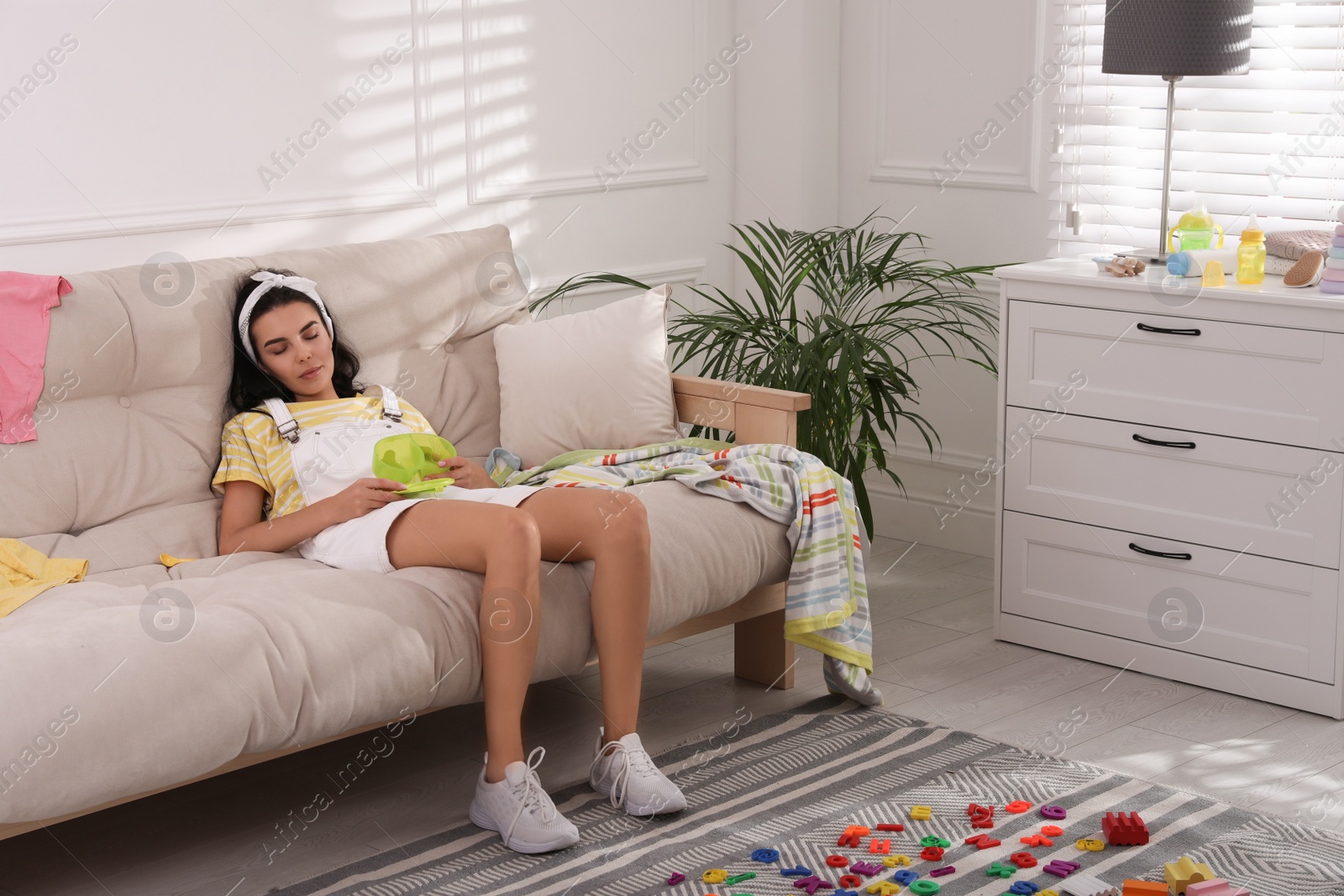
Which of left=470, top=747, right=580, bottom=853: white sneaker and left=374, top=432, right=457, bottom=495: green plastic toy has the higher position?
left=374, top=432, right=457, bottom=495: green plastic toy

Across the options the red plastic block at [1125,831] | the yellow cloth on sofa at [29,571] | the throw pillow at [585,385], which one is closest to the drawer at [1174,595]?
the red plastic block at [1125,831]

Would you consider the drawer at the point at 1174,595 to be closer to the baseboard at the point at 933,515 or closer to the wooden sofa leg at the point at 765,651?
the wooden sofa leg at the point at 765,651

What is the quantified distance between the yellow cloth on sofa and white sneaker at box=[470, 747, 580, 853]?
0.77 metres

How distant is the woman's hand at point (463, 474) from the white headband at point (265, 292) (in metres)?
0.34

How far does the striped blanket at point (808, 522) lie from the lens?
2.68m

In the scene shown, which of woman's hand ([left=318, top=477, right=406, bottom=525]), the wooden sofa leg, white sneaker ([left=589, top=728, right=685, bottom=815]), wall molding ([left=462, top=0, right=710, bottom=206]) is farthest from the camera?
wall molding ([left=462, top=0, right=710, bottom=206])

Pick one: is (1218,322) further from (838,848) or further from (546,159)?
(546,159)

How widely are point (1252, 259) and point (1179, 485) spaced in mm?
473

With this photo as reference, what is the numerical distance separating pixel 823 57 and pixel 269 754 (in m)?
2.61

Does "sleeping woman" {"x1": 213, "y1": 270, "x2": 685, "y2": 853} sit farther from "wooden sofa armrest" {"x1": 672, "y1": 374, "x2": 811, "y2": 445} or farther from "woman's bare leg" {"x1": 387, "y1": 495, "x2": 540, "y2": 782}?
"wooden sofa armrest" {"x1": 672, "y1": 374, "x2": 811, "y2": 445}

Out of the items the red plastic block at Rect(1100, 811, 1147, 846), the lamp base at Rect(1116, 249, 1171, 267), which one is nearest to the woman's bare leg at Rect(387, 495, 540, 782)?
the red plastic block at Rect(1100, 811, 1147, 846)

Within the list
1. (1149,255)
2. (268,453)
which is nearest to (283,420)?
(268,453)

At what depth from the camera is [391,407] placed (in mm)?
2707

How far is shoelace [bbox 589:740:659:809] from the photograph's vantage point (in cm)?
235
